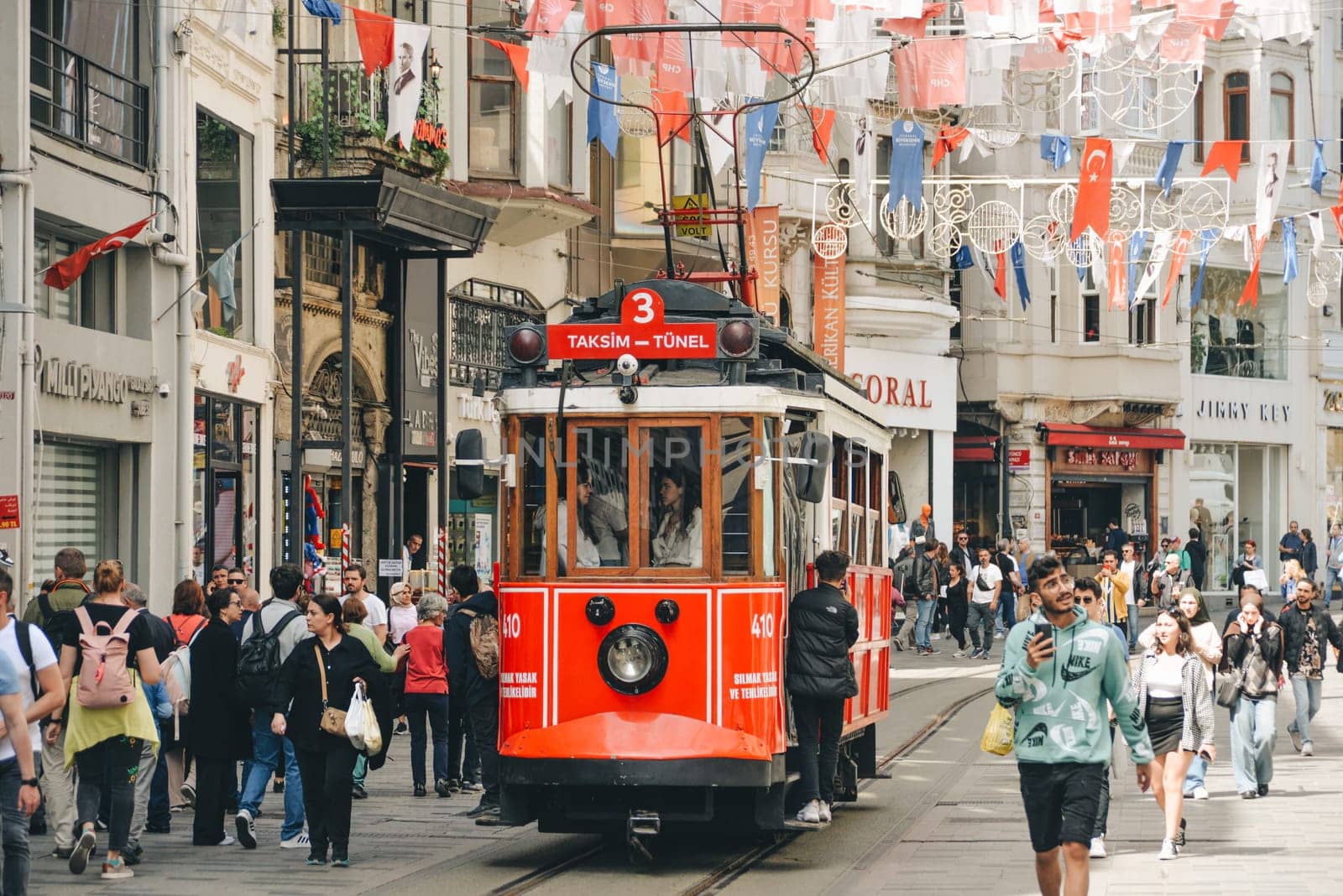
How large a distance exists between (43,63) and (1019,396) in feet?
91.5

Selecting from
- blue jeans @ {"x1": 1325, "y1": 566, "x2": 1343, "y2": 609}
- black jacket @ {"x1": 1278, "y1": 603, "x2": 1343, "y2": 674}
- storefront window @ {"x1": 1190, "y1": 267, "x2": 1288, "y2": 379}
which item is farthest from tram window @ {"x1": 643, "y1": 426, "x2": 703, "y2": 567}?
storefront window @ {"x1": 1190, "y1": 267, "x2": 1288, "y2": 379}

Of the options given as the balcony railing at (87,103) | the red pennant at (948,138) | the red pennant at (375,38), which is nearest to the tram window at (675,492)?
the red pennant at (375,38)

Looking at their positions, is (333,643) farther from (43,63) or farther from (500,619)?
(43,63)

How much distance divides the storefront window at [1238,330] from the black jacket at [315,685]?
3798 centimetres

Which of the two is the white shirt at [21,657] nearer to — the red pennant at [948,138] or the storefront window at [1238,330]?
the red pennant at [948,138]

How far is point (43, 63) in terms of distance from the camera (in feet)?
66.9

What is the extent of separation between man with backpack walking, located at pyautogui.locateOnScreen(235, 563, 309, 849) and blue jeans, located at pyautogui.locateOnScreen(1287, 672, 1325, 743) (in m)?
9.36

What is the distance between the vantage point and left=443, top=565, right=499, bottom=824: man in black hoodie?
14422mm

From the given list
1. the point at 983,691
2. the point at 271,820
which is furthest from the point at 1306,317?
the point at 271,820

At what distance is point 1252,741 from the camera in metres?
16.4

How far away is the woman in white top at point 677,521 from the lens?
12.5 meters

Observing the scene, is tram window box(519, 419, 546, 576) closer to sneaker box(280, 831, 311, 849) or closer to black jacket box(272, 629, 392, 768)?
black jacket box(272, 629, 392, 768)

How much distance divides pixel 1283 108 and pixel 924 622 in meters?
21.7

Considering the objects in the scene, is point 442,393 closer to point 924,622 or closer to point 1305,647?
point 924,622
